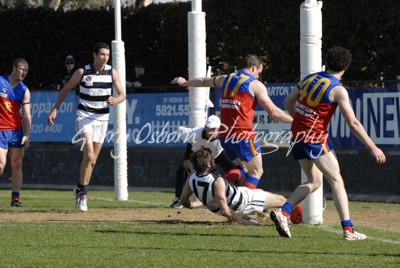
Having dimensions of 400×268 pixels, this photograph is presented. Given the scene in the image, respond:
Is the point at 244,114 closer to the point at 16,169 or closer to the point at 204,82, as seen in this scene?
the point at 204,82

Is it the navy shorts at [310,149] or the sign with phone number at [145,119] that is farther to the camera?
the sign with phone number at [145,119]

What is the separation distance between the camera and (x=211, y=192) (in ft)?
44.0

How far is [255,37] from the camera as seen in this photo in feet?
83.4

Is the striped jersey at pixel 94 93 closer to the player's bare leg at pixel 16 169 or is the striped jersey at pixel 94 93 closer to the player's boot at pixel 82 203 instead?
the player's boot at pixel 82 203

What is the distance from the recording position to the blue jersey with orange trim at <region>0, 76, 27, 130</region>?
17.3 m

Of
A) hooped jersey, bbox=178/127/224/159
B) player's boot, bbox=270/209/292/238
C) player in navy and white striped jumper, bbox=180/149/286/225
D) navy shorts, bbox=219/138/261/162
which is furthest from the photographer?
hooped jersey, bbox=178/127/224/159

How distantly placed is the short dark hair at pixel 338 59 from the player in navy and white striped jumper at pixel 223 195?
1.98 m

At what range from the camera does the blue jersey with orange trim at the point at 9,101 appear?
17266mm

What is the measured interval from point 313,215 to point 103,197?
Answer: 749 centimetres

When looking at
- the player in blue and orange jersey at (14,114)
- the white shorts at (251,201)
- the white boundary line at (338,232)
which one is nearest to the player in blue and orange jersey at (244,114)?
the white shorts at (251,201)

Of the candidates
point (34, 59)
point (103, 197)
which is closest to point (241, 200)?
point (103, 197)

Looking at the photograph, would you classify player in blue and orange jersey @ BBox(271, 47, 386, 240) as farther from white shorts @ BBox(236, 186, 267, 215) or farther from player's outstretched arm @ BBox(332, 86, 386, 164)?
white shorts @ BBox(236, 186, 267, 215)
